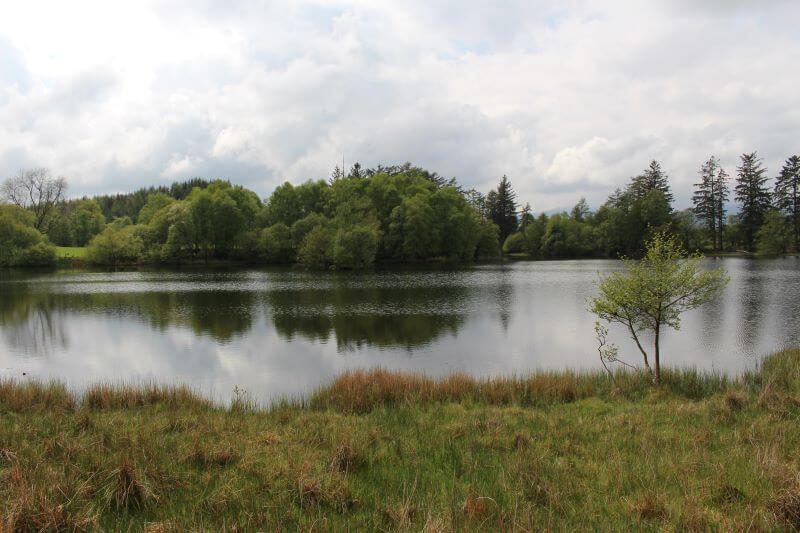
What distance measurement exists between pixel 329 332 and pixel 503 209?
10779cm

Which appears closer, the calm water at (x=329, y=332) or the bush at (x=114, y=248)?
the calm water at (x=329, y=332)

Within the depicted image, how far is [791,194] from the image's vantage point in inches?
3597

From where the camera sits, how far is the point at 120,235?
287 ft

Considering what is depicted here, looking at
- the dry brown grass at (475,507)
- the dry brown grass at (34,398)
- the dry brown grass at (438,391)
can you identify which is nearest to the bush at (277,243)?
the dry brown grass at (34,398)

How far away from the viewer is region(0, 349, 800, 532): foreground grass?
18.1 ft

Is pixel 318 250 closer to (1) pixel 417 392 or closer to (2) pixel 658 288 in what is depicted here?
(1) pixel 417 392

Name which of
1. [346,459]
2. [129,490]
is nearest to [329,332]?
[346,459]

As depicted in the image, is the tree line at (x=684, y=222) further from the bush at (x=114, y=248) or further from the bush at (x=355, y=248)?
the bush at (x=114, y=248)

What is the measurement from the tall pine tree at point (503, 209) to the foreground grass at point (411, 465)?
4662 inches

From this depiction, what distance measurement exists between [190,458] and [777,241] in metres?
107

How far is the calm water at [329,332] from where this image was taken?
64.3 ft

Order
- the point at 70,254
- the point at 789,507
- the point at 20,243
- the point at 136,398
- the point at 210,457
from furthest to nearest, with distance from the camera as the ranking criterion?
the point at 70,254
the point at 20,243
the point at 136,398
the point at 210,457
the point at 789,507

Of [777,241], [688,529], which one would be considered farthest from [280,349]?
[777,241]

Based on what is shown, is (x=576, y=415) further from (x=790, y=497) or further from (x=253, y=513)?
(x=253, y=513)
